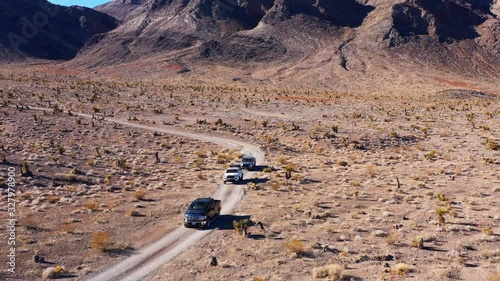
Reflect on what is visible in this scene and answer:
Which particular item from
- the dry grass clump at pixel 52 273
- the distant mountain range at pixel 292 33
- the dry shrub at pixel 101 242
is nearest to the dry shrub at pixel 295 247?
the dry shrub at pixel 101 242

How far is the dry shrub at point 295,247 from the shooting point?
18312mm

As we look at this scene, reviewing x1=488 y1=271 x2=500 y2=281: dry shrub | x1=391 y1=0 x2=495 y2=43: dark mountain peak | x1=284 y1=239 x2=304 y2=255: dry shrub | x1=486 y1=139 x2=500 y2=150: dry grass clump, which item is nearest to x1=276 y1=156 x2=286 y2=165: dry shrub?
x1=284 y1=239 x2=304 y2=255: dry shrub

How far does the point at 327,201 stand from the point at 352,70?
100507mm

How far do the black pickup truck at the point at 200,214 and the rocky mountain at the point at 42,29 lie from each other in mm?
155688

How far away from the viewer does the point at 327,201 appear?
26.4m

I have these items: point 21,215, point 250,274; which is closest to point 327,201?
point 250,274

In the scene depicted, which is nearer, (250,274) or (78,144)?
(250,274)

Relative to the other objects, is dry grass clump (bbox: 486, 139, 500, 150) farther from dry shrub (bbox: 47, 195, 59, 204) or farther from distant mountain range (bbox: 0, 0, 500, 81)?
distant mountain range (bbox: 0, 0, 500, 81)

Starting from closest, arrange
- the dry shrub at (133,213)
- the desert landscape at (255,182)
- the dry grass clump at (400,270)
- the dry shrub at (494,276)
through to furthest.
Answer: the dry shrub at (494,276) < the dry grass clump at (400,270) < the desert landscape at (255,182) < the dry shrub at (133,213)

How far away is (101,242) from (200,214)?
494cm

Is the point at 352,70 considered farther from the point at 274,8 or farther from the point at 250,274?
the point at 250,274

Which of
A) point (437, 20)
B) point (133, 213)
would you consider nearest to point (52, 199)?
point (133, 213)

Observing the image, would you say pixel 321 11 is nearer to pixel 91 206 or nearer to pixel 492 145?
pixel 492 145

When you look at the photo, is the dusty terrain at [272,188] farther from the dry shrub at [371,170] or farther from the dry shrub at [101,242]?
the dry shrub at [371,170]
